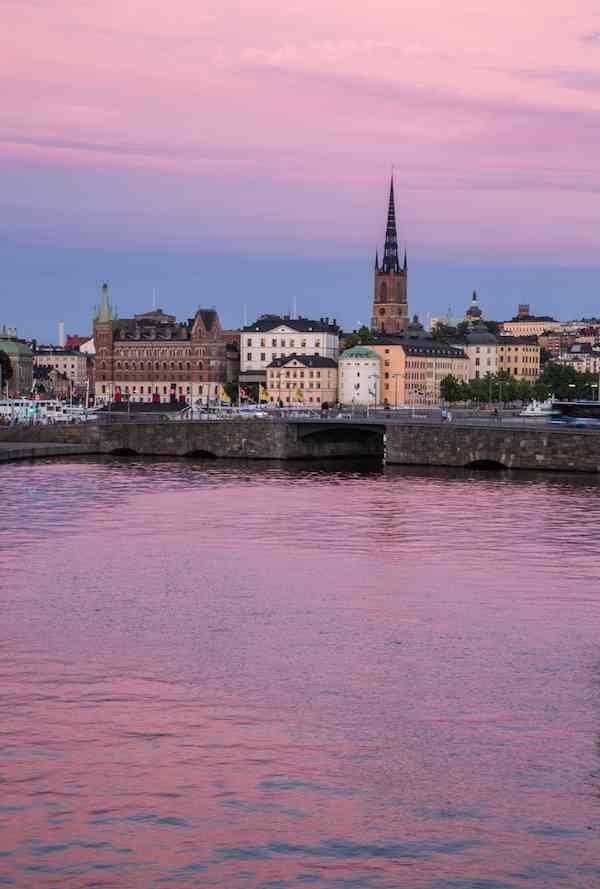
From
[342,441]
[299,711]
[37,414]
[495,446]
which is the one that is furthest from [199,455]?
[299,711]

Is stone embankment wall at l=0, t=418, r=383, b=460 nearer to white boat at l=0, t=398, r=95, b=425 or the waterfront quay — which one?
the waterfront quay

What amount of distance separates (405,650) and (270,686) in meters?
3.87

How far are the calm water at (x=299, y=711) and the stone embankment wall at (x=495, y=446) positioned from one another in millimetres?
30199

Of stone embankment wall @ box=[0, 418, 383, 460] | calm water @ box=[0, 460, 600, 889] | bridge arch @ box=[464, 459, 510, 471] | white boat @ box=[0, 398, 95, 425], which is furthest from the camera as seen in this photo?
white boat @ box=[0, 398, 95, 425]

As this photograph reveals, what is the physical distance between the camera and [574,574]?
38.2 metres

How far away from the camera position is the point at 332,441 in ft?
307

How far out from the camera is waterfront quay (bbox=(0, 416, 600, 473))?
254 ft

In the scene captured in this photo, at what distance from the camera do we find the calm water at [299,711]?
17812 millimetres

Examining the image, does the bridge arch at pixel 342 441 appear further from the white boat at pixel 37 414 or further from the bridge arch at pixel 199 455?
the white boat at pixel 37 414

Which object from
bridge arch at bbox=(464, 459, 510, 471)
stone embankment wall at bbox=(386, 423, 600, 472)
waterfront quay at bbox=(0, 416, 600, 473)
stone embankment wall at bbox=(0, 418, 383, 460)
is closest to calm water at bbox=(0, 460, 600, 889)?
stone embankment wall at bbox=(386, 423, 600, 472)

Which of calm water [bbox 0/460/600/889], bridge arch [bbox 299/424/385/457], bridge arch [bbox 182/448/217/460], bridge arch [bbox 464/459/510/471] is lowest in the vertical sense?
calm water [bbox 0/460/600/889]

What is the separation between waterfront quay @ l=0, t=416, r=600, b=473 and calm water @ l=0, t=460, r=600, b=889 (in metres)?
31.4

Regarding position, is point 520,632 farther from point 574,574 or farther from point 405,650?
point 574,574

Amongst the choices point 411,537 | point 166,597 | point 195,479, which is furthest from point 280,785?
point 195,479
